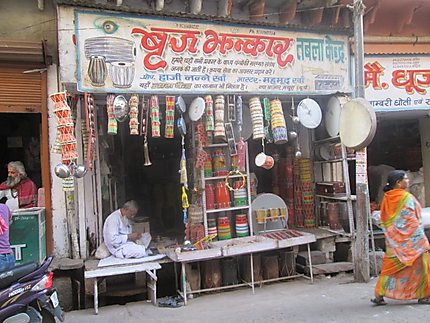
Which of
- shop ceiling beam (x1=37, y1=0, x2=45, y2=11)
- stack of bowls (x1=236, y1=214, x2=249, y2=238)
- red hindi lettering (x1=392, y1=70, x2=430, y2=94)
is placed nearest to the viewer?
shop ceiling beam (x1=37, y1=0, x2=45, y2=11)

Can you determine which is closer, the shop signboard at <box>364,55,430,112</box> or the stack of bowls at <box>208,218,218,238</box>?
the stack of bowls at <box>208,218,218,238</box>

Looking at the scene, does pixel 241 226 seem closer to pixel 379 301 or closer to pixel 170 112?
pixel 170 112

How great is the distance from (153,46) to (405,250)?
12.2 ft

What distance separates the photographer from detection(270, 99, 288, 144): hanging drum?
590 centimetres

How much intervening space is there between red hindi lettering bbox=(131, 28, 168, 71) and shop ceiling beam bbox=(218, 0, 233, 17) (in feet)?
3.97

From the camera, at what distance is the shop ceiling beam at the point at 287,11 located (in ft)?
21.3

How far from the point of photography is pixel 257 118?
5.91 metres

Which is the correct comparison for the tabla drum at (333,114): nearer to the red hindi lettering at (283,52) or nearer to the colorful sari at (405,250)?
Result: the red hindi lettering at (283,52)

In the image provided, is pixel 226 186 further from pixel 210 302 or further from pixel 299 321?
pixel 299 321

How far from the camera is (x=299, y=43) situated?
20.6 feet

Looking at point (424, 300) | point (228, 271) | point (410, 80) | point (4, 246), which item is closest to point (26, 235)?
point (4, 246)

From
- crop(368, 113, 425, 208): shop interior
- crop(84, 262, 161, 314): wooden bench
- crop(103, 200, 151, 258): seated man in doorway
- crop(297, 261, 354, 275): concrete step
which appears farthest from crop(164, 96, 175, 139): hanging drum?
crop(368, 113, 425, 208): shop interior

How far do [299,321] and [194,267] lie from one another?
5.59 ft

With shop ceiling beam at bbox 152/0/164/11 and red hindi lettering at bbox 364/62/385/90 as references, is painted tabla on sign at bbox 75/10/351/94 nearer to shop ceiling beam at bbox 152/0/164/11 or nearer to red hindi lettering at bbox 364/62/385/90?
shop ceiling beam at bbox 152/0/164/11
